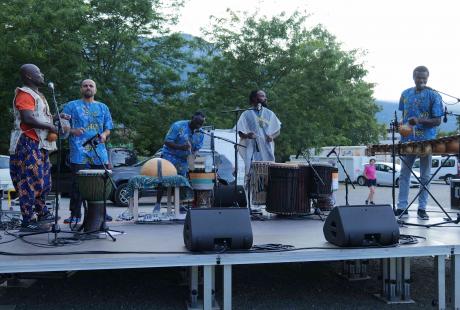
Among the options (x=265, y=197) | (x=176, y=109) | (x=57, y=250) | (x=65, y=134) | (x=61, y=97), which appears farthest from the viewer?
(x=176, y=109)

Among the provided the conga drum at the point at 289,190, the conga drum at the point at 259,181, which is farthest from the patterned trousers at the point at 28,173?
the conga drum at the point at 289,190

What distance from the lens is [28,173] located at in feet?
17.1

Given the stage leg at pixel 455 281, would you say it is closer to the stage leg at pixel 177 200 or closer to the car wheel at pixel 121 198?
the stage leg at pixel 177 200

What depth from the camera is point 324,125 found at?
22703mm

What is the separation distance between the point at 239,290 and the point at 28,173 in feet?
8.19

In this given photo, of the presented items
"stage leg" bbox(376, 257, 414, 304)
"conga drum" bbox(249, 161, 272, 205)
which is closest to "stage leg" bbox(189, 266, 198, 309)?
"stage leg" bbox(376, 257, 414, 304)

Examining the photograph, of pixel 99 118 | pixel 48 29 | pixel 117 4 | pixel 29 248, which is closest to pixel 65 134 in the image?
pixel 99 118

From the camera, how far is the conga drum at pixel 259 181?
6910mm

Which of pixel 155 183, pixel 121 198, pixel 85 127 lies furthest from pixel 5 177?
pixel 85 127

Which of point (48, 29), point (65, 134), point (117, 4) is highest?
point (117, 4)

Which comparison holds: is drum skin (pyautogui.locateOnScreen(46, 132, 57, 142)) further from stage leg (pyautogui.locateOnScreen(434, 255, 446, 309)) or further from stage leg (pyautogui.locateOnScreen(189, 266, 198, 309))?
stage leg (pyautogui.locateOnScreen(434, 255, 446, 309))

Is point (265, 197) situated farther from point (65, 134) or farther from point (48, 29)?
point (48, 29)

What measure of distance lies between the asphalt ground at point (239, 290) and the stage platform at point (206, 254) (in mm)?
364

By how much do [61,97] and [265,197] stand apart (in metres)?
10.9
